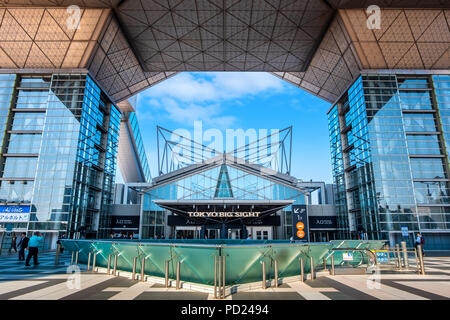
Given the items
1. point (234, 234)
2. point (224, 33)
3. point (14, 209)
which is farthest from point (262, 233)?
point (14, 209)

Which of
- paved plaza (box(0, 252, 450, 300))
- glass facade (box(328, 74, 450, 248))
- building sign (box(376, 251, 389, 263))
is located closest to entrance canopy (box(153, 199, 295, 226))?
building sign (box(376, 251, 389, 263))

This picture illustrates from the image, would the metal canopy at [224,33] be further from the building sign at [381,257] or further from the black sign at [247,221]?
the building sign at [381,257]

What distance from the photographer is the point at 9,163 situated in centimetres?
3559

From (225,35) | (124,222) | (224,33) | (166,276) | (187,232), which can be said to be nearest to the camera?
(166,276)

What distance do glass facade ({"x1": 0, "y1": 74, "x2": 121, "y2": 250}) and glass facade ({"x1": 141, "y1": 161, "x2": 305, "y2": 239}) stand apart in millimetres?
7848

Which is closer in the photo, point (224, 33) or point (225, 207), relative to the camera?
point (225, 207)

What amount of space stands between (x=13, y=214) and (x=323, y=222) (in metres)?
41.9

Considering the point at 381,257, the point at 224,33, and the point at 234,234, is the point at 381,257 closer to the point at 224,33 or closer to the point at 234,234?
the point at 234,234

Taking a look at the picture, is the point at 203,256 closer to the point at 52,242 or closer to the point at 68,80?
the point at 52,242

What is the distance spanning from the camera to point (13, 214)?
28156 millimetres

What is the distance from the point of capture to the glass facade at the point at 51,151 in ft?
108

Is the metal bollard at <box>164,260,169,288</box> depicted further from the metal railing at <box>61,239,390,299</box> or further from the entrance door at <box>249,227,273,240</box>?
the entrance door at <box>249,227,273,240</box>

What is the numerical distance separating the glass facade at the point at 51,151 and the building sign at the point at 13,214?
3.32 ft

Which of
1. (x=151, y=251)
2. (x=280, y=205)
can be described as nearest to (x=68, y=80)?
(x=280, y=205)
